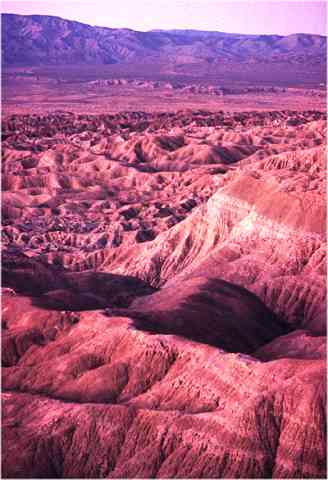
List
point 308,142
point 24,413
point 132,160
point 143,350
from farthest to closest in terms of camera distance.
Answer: point 132,160
point 308,142
point 143,350
point 24,413

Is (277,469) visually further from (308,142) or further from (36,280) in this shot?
(308,142)

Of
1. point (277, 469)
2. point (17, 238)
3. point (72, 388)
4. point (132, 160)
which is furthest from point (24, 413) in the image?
point (132, 160)

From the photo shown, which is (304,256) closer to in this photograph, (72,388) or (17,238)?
(72,388)

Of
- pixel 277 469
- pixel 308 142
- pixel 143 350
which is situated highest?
pixel 308 142

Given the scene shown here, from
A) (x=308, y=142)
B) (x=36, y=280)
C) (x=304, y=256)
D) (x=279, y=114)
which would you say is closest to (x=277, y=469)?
(x=304, y=256)

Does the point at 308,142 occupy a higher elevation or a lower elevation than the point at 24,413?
higher

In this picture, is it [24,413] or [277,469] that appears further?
[24,413]

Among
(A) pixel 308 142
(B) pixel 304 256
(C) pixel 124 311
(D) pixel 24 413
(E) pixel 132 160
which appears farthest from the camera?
(E) pixel 132 160
